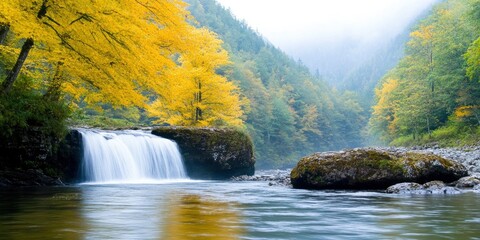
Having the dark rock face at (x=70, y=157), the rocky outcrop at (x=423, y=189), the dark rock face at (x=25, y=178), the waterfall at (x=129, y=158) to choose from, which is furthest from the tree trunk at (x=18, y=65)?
the rocky outcrop at (x=423, y=189)

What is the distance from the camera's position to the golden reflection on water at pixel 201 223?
440cm

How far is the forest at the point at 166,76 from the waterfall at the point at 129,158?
4.94 ft

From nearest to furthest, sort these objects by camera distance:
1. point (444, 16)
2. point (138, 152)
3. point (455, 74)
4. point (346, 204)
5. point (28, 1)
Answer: point (346, 204), point (28, 1), point (138, 152), point (455, 74), point (444, 16)

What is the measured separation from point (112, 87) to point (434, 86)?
3202cm

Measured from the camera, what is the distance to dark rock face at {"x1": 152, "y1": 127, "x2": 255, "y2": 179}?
20.2 m

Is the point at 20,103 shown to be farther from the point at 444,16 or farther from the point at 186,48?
the point at 444,16

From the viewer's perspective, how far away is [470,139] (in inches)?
1099

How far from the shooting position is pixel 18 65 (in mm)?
9930

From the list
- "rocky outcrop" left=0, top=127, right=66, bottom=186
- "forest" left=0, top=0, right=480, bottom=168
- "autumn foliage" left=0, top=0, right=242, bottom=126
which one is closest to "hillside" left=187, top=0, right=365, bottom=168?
"forest" left=0, top=0, right=480, bottom=168

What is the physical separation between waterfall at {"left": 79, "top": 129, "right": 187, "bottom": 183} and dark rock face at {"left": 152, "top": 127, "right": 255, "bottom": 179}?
2.06 feet

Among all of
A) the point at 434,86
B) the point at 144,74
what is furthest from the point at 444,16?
the point at 144,74

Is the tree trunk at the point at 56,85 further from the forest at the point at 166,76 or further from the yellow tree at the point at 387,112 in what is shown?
the yellow tree at the point at 387,112

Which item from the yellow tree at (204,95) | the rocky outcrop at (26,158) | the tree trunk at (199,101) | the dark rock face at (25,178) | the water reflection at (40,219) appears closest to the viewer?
the water reflection at (40,219)

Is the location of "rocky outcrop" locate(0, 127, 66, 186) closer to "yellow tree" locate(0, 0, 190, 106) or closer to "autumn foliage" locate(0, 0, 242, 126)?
"autumn foliage" locate(0, 0, 242, 126)
